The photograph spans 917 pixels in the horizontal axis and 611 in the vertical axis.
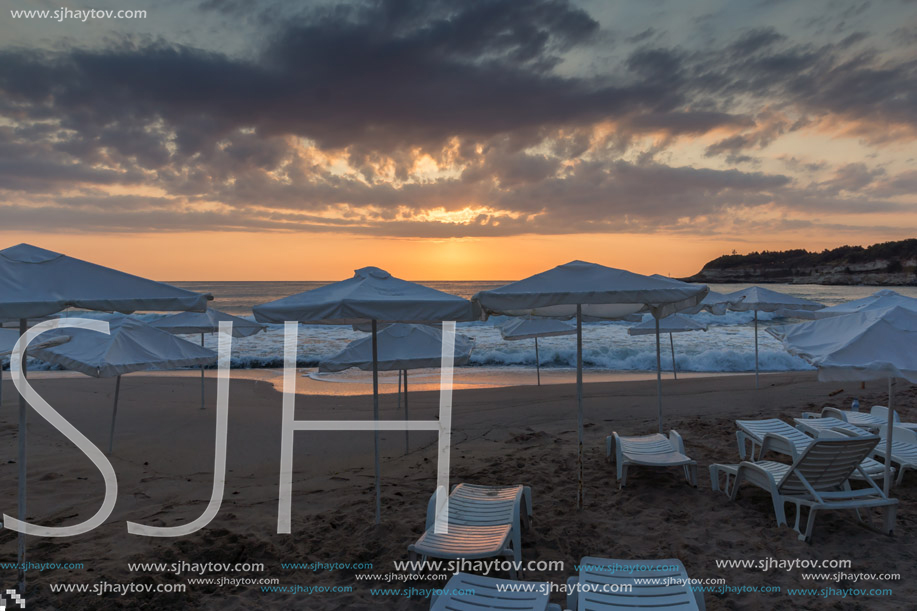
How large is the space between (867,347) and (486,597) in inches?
145

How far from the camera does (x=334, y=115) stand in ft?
46.2

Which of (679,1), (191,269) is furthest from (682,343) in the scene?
(191,269)

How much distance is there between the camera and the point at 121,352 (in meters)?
6.84

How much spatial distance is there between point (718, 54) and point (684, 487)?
1103 centimetres

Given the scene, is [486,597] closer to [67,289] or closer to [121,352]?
[67,289]

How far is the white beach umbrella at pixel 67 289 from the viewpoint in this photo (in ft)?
10.0

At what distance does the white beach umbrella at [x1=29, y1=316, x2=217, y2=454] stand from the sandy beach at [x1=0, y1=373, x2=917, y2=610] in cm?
163

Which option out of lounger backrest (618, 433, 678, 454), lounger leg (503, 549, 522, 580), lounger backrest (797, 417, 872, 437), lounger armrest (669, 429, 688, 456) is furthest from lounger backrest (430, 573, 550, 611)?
lounger backrest (797, 417, 872, 437)

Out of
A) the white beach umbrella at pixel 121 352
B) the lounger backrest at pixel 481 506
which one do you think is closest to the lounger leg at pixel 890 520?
the lounger backrest at pixel 481 506

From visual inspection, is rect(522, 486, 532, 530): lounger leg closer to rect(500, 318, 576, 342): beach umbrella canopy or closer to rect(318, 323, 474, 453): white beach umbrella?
rect(318, 323, 474, 453): white beach umbrella

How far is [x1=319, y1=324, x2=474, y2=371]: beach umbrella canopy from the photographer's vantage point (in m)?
6.94

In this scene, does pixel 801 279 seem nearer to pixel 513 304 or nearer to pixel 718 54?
pixel 718 54

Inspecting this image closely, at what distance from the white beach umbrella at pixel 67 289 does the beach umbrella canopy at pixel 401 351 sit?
3443 mm

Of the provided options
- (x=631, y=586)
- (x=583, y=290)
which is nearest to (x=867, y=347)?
(x=583, y=290)
